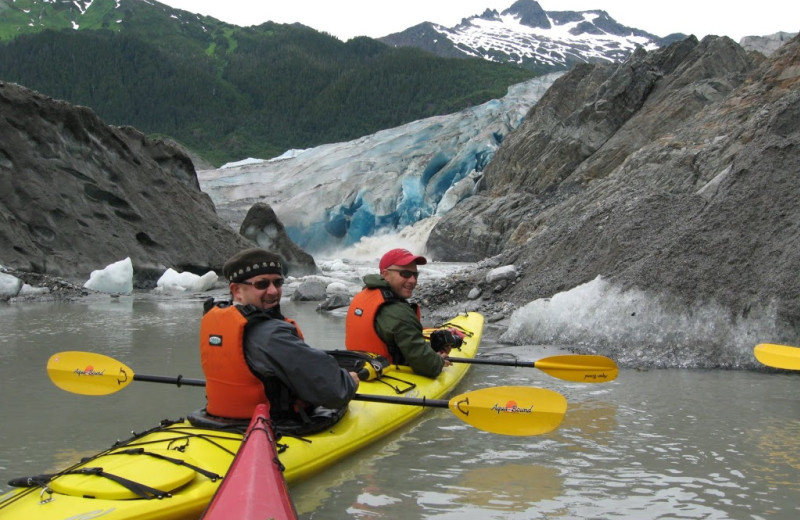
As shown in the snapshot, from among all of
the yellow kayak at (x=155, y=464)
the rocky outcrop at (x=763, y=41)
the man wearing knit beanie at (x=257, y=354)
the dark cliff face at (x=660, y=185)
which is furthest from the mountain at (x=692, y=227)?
the rocky outcrop at (x=763, y=41)

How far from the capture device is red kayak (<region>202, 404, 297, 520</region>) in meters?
2.23

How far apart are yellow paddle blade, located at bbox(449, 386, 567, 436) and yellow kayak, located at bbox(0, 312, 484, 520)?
589 millimetres

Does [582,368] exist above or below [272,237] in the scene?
below

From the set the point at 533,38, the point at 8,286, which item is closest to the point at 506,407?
the point at 8,286

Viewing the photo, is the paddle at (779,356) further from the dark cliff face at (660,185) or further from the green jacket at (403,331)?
the green jacket at (403,331)

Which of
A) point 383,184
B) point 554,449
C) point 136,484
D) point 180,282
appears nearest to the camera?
→ point 136,484

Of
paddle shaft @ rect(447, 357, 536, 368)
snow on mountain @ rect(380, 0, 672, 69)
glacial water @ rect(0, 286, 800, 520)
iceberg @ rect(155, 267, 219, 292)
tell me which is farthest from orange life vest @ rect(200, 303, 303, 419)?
snow on mountain @ rect(380, 0, 672, 69)

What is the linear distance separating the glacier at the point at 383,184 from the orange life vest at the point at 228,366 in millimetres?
22618

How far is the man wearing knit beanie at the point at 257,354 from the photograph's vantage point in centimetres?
314

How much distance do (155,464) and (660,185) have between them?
9.48m

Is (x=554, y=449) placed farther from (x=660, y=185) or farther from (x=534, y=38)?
(x=534, y=38)

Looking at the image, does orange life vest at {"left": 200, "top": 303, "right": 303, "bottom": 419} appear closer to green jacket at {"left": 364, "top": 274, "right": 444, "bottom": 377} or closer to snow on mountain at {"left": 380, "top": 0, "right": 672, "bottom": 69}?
green jacket at {"left": 364, "top": 274, "right": 444, "bottom": 377}

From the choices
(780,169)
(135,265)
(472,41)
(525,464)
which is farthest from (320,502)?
(472,41)

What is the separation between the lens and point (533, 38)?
543 ft
